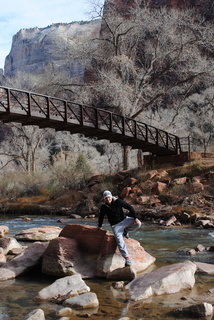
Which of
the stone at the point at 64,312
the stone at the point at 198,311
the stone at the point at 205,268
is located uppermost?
the stone at the point at 198,311

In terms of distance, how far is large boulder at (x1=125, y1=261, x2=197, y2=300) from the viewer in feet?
22.2

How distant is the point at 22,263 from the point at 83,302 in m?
2.75

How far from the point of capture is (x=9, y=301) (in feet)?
22.2

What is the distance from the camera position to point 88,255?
860 centimetres

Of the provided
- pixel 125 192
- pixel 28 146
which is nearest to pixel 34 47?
pixel 28 146

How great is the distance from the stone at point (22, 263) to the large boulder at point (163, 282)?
8.09 ft

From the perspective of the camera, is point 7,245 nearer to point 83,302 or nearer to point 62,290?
point 62,290

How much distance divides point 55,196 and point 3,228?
11779 mm

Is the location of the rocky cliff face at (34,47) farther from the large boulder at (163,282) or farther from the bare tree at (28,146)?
the large boulder at (163,282)

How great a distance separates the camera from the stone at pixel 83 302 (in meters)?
6.30

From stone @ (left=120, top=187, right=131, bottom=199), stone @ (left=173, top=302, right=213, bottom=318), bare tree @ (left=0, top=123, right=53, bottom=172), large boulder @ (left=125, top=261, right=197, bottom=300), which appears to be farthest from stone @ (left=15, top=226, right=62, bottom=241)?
bare tree @ (left=0, top=123, right=53, bottom=172)

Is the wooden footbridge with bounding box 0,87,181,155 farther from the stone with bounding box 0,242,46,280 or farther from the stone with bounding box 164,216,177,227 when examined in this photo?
the stone with bounding box 0,242,46,280

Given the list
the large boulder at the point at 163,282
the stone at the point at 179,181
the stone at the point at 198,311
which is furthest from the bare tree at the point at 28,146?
the stone at the point at 198,311

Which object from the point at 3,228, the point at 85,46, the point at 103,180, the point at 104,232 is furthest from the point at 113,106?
the point at 104,232
